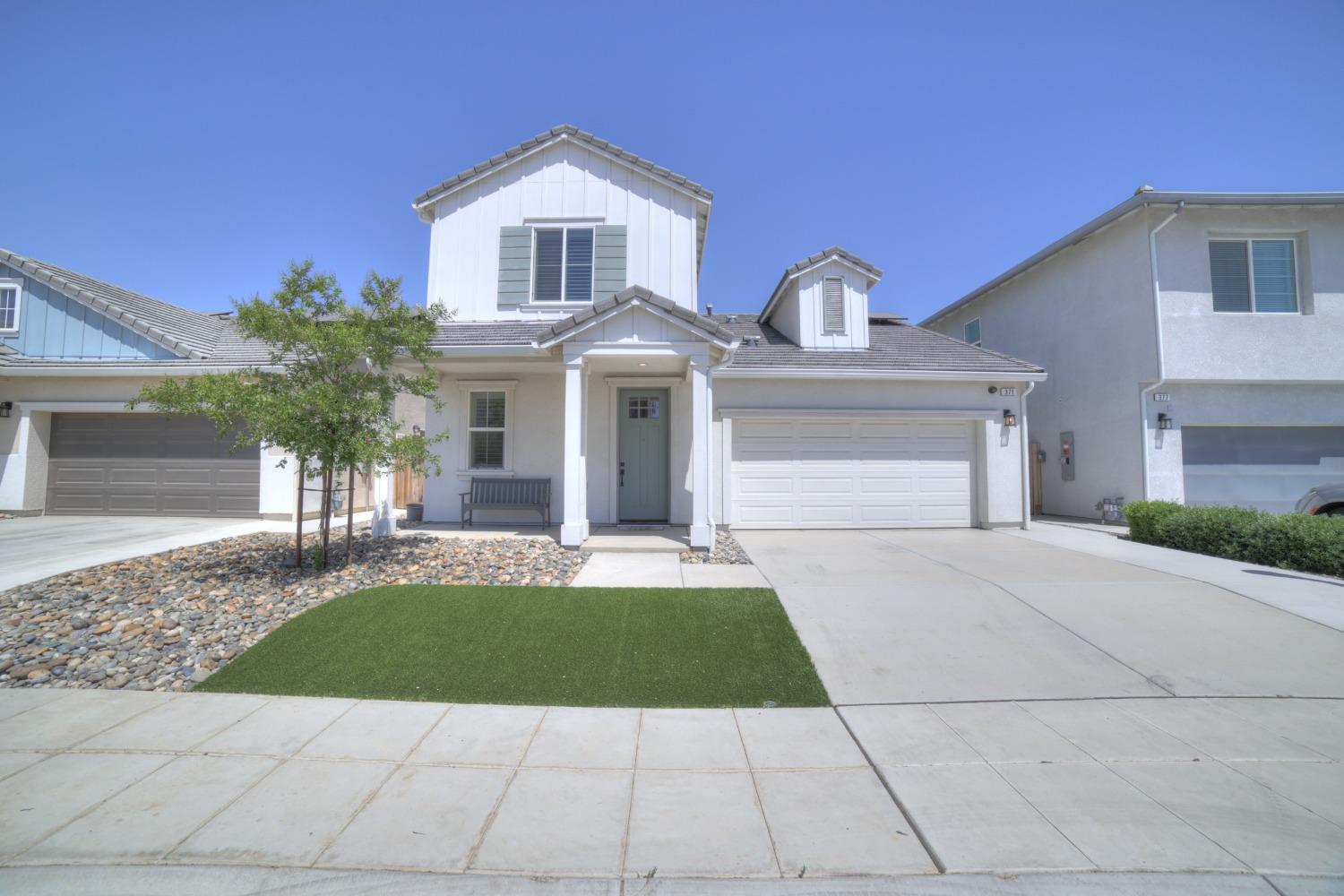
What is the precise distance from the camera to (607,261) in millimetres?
10562

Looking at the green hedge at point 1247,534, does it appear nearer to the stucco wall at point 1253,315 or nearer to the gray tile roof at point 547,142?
the stucco wall at point 1253,315

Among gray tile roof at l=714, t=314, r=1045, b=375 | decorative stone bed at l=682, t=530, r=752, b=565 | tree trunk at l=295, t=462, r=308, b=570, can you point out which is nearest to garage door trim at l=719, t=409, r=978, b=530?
gray tile roof at l=714, t=314, r=1045, b=375

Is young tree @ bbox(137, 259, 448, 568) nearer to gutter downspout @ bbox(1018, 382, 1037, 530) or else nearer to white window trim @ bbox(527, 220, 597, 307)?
white window trim @ bbox(527, 220, 597, 307)

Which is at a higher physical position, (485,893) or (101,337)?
(101,337)

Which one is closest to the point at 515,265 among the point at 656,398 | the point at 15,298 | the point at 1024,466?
the point at 656,398

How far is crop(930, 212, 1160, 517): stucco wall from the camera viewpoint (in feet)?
38.2

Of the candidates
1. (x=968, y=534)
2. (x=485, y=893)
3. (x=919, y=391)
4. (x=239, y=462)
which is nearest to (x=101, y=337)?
(x=239, y=462)

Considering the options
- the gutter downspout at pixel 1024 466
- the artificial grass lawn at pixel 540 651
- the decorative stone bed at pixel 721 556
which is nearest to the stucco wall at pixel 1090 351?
the gutter downspout at pixel 1024 466

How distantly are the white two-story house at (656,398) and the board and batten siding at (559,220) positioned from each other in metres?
0.03

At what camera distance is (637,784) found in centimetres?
297

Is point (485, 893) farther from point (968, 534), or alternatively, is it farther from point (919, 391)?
point (919, 391)

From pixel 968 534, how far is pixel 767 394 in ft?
14.6

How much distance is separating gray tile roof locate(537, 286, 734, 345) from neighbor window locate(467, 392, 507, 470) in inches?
111

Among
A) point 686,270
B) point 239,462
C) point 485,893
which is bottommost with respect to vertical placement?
point 485,893
